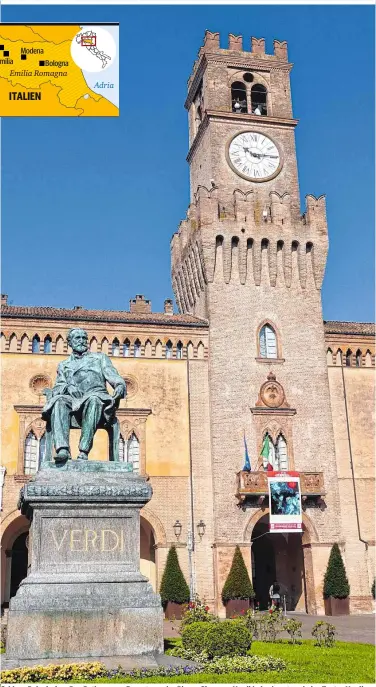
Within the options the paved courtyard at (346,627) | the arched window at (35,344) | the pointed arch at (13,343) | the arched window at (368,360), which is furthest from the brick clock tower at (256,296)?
the pointed arch at (13,343)

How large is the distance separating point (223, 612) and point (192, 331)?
13258 millimetres

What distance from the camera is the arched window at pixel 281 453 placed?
35.4m

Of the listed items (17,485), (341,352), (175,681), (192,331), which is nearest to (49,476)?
(175,681)

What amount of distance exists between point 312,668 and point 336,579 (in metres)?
22.3

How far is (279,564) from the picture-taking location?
37219 millimetres

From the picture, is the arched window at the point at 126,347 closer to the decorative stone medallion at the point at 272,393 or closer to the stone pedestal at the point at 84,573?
the decorative stone medallion at the point at 272,393

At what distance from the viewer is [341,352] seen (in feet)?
125

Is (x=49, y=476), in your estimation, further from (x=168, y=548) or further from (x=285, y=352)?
(x=285, y=352)

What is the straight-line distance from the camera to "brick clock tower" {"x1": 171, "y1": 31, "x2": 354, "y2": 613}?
34.6 m

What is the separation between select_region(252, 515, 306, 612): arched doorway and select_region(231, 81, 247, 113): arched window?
23156 mm

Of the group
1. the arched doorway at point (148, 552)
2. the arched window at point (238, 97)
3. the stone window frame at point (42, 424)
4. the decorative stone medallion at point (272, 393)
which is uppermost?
the arched window at point (238, 97)

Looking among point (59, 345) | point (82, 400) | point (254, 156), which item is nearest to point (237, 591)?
point (59, 345)

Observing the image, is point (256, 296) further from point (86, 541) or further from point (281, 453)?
point (86, 541)

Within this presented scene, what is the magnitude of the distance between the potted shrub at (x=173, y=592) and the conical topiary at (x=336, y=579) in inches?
255
